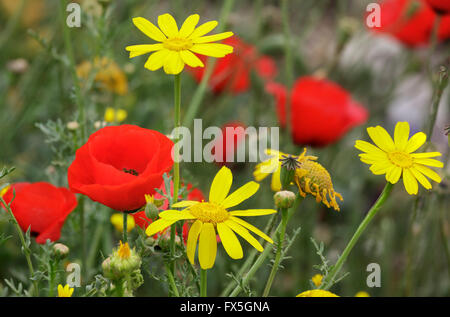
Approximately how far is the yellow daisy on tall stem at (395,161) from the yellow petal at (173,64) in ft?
0.49

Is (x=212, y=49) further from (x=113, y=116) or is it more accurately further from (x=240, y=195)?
(x=113, y=116)

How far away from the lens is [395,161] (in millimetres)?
490

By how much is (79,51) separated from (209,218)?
1.05 metres

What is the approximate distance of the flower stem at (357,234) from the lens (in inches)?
19.5

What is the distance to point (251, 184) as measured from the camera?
1.59 ft

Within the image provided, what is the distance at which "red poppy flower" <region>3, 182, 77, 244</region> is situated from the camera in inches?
22.5

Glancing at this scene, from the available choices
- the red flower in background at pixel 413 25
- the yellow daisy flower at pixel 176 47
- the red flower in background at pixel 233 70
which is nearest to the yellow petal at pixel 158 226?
the yellow daisy flower at pixel 176 47

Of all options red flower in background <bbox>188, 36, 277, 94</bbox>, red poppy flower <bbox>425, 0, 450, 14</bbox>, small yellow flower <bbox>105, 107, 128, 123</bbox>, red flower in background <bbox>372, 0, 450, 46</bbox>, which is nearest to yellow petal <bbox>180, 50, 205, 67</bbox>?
small yellow flower <bbox>105, 107, 128, 123</bbox>

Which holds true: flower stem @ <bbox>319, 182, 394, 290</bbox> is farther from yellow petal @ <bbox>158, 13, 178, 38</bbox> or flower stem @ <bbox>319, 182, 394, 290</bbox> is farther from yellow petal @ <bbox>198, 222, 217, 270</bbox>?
yellow petal @ <bbox>158, 13, 178, 38</bbox>

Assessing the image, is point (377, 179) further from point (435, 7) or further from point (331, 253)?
point (435, 7)

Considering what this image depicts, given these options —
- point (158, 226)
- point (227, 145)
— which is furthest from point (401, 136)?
point (227, 145)

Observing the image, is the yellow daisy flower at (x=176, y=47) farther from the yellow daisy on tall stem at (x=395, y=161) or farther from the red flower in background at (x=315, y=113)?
the red flower in background at (x=315, y=113)

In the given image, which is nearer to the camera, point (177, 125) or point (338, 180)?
point (177, 125)
